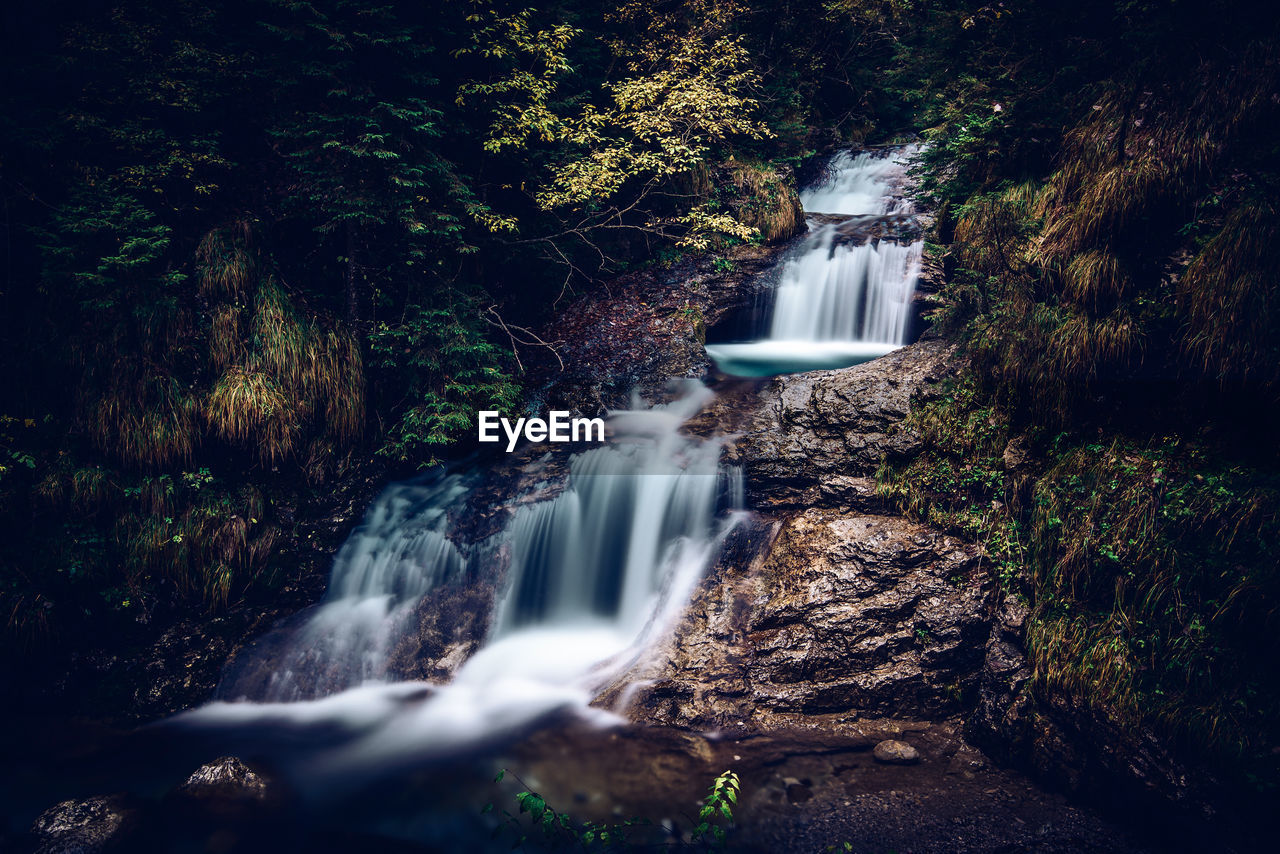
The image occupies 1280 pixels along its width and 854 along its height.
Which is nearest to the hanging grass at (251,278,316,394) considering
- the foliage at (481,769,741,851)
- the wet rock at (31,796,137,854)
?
the wet rock at (31,796,137,854)

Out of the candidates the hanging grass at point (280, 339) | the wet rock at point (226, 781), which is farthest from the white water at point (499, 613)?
the hanging grass at point (280, 339)

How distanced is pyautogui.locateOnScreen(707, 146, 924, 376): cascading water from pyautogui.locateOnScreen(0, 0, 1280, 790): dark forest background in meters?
1.89

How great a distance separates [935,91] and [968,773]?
827 centimetres

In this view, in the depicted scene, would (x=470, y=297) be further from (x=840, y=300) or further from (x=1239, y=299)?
(x=1239, y=299)

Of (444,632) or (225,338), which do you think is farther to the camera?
(444,632)

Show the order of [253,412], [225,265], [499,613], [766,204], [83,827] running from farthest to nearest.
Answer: [766,204] < [499,613] < [225,265] < [253,412] < [83,827]

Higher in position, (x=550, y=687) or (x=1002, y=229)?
(x=1002, y=229)

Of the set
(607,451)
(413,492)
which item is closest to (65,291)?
(413,492)

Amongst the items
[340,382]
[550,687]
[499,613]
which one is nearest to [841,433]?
[550,687]

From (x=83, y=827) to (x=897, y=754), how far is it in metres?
7.29

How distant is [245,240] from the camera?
7254mm

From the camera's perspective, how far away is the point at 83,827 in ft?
15.3

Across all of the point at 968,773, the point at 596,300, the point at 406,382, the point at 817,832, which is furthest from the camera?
the point at 596,300

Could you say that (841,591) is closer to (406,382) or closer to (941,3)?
(406,382)
